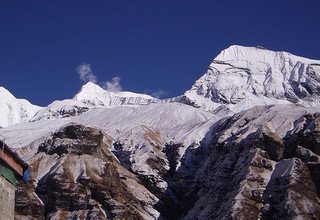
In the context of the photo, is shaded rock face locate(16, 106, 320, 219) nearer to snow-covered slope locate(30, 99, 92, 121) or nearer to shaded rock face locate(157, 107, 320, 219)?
shaded rock face locate(157, 107, 320, 219)

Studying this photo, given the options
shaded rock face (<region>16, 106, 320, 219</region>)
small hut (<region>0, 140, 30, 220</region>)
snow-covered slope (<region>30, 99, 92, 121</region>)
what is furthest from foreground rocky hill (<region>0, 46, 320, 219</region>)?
small hut (<region>0, 140, 30, 220</region>)

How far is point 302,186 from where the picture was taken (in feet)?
276

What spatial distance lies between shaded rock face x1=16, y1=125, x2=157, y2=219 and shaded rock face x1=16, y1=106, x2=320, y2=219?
0.17 m

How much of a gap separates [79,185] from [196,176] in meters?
23.6

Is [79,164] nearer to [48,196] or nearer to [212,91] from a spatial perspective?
[48,196]

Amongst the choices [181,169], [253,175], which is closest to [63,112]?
[181,169]

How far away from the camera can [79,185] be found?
99.3 metres

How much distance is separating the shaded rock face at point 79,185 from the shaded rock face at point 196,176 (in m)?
0.17

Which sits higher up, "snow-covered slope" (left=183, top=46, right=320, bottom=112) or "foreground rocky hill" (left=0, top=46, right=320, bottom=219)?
"snow-covered slope" (left=183, top=46, right=320, bottom=112)

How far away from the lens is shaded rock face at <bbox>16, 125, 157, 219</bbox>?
94250mm

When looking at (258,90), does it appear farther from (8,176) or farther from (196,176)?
(8,176)

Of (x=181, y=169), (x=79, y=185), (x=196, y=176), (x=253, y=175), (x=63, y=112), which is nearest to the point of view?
(x=253, y=175)

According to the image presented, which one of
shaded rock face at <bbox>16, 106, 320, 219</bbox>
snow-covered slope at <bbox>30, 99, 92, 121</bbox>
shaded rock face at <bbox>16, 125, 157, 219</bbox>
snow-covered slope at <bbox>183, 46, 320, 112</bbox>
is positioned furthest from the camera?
snow-covered slope at <bbox>30, 99, 92, 121</bbox>

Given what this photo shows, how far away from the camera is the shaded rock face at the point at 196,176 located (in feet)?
278
